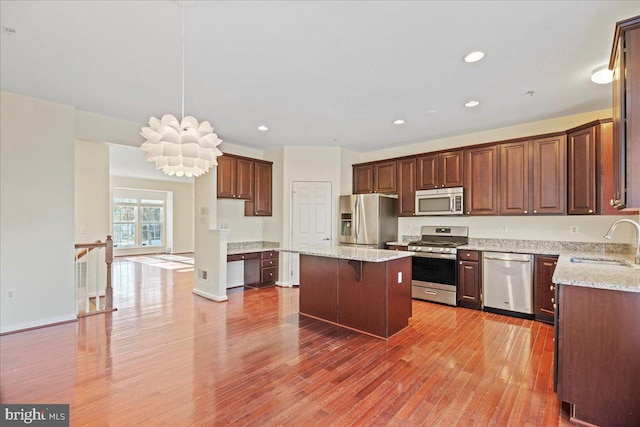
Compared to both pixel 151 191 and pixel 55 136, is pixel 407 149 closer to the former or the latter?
pixel 55 136

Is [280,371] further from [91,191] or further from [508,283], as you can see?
[91,191]

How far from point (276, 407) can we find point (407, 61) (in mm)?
3051

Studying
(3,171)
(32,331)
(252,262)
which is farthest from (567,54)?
(32,331)

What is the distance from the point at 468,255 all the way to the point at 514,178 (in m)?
1.31

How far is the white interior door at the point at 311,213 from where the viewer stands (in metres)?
6.00

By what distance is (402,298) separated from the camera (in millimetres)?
3654

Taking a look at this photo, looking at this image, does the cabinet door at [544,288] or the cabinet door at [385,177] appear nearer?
the cabinet door at [544,288]

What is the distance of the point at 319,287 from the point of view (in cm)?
404

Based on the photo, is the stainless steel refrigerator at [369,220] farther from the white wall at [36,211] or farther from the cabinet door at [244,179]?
the white wall at [36,211]

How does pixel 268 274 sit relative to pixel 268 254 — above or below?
below

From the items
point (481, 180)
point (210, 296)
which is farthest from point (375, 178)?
point (210, 296)

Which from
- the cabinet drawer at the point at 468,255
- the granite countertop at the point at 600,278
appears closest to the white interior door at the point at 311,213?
the cabinet drawer at the point at 468,255

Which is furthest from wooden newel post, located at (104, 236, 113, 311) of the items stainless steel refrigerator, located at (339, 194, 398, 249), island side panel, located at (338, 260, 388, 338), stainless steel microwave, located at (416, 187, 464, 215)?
stainless steel microwave, located at (416, 187, 464, 215)

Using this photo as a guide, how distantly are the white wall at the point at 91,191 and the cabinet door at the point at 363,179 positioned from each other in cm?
476
